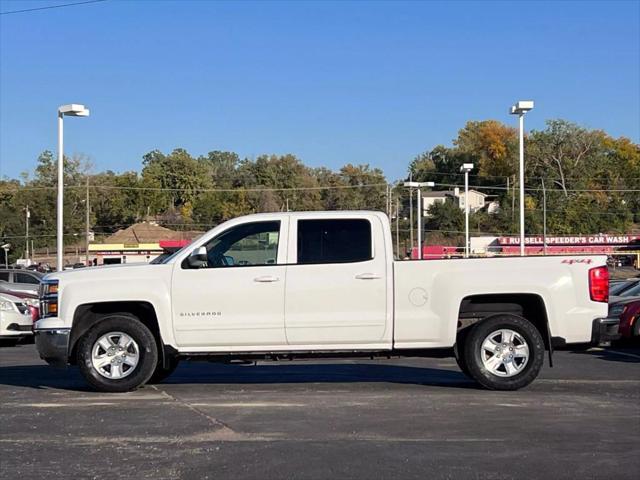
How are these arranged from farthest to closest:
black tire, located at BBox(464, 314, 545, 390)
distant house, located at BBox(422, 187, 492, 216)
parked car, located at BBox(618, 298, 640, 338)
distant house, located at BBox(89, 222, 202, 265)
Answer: distant house, located at BBox(422, 187, 492, 216)
distant house, located at BBox(89, 222, 202, 265)
parked car, located at BBox(618, 298, 640, 338)
black tire, located at BBox(464, 314, 545, 390)

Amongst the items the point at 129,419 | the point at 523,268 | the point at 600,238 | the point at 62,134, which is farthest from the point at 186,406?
the point at 600,238

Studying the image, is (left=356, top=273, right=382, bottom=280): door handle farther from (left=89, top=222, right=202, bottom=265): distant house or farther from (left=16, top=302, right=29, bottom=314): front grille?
(left=89, top=222, right=202, bottom=265): distant house

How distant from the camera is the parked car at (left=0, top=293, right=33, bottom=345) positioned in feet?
53.1

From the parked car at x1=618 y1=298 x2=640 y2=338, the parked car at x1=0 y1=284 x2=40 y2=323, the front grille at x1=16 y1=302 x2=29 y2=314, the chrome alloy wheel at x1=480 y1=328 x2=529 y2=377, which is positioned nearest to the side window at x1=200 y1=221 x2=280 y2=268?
the chrome alloy wheel at x1=480 y1=328 x2=529 y2=377

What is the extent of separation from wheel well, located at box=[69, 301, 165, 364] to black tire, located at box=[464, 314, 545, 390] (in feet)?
11.7

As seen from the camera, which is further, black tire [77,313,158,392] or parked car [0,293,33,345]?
parked car [0,293,33,345]

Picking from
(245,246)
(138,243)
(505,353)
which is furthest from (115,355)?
(138,243)

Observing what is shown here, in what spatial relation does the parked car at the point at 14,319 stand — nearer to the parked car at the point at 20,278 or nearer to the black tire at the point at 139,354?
the parked car at the point at 20,278

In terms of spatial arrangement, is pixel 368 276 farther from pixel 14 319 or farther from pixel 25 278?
pixel 25 278

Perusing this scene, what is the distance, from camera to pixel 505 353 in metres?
9.35

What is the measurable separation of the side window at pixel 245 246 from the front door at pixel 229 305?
8cm

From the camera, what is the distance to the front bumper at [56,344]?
9.22 metres

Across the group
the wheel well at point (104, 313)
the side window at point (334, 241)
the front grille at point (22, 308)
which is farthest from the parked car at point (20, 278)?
the side window at point (334, 241)

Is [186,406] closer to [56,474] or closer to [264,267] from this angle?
[264,267]
